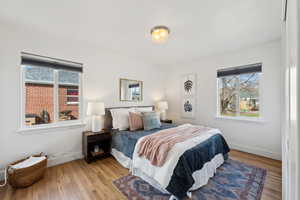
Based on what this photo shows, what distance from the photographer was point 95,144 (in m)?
2.87

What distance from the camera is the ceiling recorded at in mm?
1671

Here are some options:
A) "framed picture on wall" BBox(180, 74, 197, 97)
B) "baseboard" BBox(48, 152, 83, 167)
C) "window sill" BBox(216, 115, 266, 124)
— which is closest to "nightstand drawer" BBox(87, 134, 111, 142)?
"baseboard" BBox(48, 152, 83, 167)

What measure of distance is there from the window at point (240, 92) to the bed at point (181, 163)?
1.26m

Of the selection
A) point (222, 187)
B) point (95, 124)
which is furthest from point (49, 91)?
point (222, 187)

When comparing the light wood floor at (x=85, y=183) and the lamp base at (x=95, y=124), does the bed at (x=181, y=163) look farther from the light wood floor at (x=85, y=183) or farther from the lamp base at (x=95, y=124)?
the lamp base at (x=95, y=124)

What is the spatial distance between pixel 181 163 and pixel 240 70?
273cm

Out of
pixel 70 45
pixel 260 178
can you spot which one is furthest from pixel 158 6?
pixel 260 178

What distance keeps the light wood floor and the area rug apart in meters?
0.10

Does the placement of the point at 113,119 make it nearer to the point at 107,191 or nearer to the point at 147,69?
the point at 107,191

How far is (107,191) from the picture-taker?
182 cm

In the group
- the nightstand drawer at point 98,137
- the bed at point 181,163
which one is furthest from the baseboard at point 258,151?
the nightstand drawer at point 98,137

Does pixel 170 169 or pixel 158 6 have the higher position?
pixel 158 6

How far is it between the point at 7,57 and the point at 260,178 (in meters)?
4.52

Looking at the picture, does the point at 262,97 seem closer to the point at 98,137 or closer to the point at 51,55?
the point at 98,137
